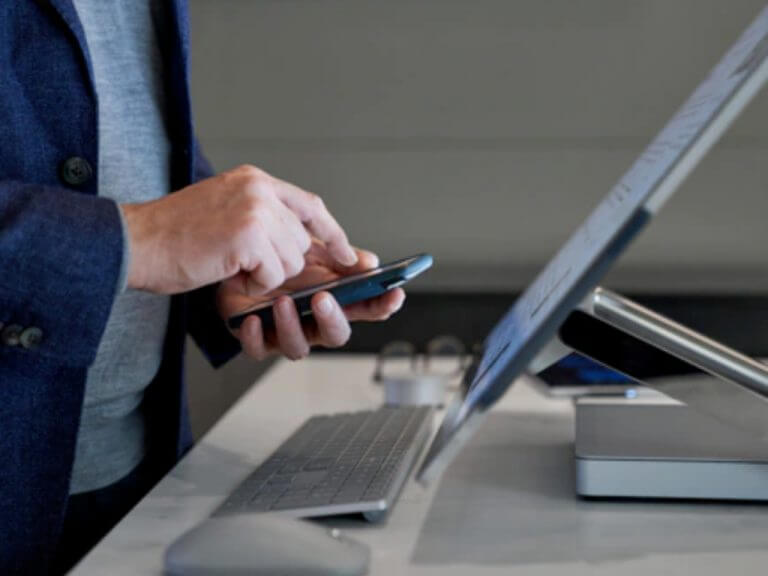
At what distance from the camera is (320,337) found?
1.20m

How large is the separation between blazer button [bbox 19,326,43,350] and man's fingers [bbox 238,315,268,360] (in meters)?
0.28

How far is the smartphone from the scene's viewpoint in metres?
1.10

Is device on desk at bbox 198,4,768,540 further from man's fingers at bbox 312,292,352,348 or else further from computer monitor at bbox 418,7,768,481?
man's fingers at bbox 312,292,352,348

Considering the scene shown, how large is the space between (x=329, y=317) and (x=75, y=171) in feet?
0.93

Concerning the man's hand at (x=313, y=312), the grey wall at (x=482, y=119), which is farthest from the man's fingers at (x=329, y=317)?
the grey wall at (x=482, y=119)

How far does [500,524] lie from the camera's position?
967 millimetres

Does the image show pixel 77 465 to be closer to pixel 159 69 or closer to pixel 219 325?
pixel 219 325

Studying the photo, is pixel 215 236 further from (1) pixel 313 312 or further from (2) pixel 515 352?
(2) pixel 515 352

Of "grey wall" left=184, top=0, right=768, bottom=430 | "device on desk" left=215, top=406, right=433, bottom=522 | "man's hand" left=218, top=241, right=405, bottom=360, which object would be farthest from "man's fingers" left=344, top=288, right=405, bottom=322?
"grey wall" left=184, top=0, right=768, bottom=430

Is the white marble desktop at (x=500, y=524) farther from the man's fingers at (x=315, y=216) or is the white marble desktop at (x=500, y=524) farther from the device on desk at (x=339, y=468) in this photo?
the man's fingers at (x=315, y=216)

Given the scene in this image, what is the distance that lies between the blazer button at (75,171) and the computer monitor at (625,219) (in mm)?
503

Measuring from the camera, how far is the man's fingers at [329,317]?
114cm

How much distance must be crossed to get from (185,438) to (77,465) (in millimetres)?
175

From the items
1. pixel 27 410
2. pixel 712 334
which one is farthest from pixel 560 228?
pixel 27 410
